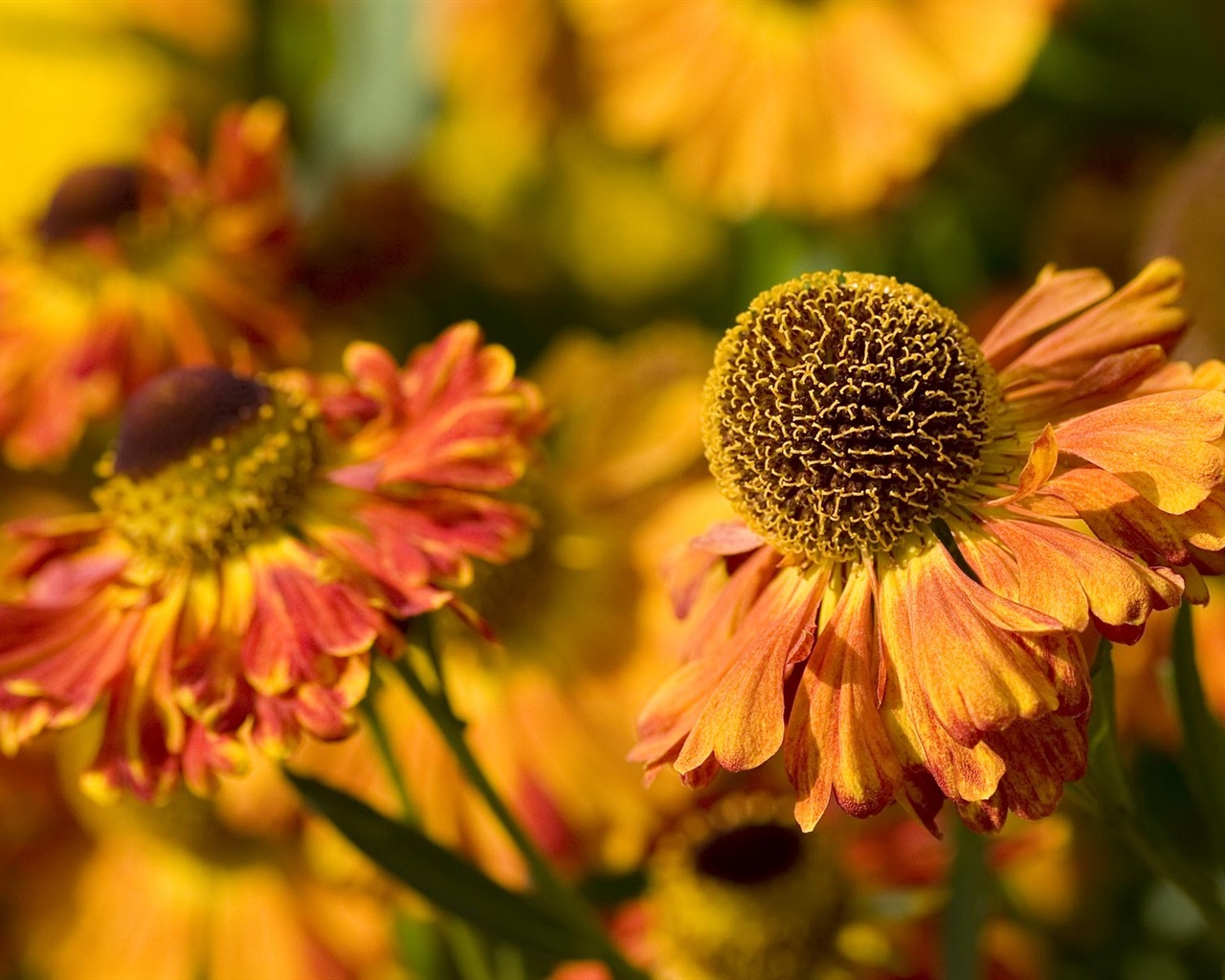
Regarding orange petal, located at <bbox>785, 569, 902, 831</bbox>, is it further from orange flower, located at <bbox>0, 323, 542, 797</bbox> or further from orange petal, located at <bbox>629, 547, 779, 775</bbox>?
orange flower, located at <bbox>0, 323, 542, 797</bbox>

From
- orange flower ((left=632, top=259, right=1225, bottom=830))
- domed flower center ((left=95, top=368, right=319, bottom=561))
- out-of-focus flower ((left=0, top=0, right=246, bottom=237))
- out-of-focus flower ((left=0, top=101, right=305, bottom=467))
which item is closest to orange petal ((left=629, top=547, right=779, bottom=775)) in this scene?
orange flower ((left=632, top=259, right=1225, bottom=830))

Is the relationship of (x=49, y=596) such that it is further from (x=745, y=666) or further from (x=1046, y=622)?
(x=1046, y=622)

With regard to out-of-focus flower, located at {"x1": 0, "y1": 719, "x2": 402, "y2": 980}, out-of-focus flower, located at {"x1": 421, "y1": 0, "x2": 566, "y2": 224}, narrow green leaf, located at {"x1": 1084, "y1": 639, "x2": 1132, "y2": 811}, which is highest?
narrow green leaf, located at {"x1": 1084, "y1": 639, "x2": 1132, "y2": 811}

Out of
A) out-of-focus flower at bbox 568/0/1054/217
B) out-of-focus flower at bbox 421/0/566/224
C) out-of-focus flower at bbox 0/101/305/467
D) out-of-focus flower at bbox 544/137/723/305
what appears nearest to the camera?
out-of-focus flower at bbox 0/101/305/467

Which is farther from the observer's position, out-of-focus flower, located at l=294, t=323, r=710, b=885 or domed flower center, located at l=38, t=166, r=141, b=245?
domed flower center, located at l=38, t=166, r=141, b=245

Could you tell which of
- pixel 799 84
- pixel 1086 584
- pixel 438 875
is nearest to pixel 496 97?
pixel 799 84

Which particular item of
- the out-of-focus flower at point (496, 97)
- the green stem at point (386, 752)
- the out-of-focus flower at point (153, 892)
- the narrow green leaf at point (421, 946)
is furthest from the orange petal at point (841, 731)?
the out-of-focus flower at point (496, 97)

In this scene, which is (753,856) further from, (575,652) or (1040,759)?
(1040,759)

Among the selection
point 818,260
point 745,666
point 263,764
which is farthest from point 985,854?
point 818,260
